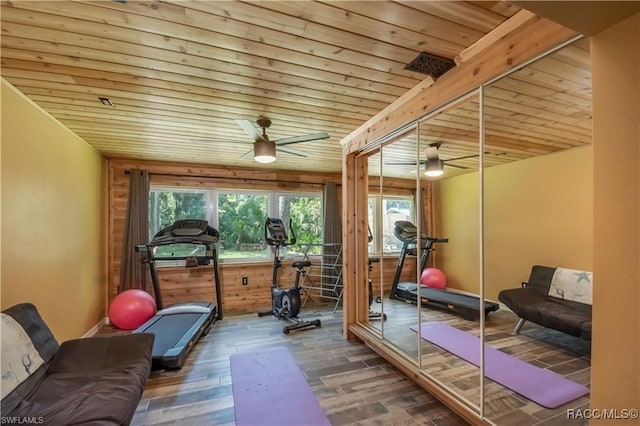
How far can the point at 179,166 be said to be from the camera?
4.80 m

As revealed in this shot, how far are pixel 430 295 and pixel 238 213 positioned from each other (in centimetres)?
356

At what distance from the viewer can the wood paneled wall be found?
448cm

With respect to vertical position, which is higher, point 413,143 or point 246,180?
point 413,143

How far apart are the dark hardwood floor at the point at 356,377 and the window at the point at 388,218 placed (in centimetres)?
219

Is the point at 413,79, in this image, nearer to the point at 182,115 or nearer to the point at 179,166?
the point at 182,115

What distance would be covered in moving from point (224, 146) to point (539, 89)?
336 centimetres

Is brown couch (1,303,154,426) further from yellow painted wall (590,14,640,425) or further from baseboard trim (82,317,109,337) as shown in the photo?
yellow painted wall (590,14,640,425)

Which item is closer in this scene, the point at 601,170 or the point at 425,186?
the point at 601,170

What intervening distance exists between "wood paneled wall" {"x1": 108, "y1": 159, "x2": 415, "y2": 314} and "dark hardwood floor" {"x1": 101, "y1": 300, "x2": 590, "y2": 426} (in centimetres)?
89

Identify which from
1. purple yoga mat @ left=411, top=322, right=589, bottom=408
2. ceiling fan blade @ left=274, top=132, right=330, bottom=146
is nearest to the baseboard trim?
ceiling fan blade @ left=274, top=132, right=330, bottom=146

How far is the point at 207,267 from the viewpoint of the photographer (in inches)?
191

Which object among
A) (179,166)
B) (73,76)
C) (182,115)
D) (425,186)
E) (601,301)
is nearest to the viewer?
(601,301)

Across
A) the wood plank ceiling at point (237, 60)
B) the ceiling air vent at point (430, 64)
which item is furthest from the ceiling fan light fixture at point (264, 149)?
the ceiling air vent at point (430, 64)

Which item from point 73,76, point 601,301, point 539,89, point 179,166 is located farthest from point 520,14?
point 179,166
